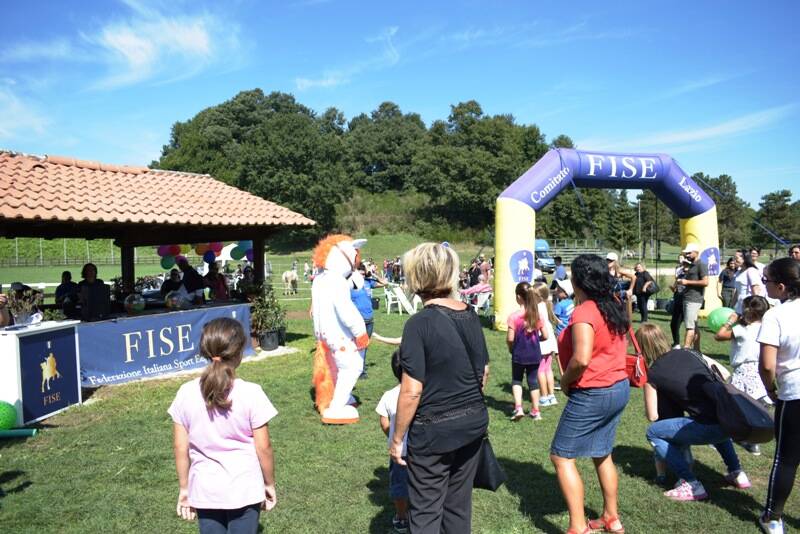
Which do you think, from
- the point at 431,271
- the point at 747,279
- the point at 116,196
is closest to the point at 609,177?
the point at 747,279

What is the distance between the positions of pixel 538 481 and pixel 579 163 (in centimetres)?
944

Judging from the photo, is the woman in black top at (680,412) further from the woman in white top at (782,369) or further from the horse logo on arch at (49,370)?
the horse logo on arch at (49,370)

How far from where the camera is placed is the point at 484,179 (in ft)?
172

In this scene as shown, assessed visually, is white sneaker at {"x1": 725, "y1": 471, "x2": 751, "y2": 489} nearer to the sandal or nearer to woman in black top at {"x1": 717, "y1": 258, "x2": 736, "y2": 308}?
the sandal

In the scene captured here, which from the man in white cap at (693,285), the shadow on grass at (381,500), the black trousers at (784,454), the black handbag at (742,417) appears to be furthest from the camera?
the man in white cap at (693,285)

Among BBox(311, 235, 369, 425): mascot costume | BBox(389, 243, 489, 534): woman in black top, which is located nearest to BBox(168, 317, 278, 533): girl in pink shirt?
BBox(389, 243, 489, 534): woman in black top

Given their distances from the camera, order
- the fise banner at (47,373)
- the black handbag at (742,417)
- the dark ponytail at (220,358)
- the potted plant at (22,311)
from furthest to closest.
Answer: the potted plant at (22,311)
the fise banner at (47,373)
the black handbag at (742,417)
the dark ponytail at (220,358)

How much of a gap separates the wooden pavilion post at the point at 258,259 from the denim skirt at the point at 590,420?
8411 mm

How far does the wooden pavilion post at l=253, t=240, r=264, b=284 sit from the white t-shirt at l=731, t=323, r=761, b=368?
26.8 ft

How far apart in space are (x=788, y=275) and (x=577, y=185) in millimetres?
9702

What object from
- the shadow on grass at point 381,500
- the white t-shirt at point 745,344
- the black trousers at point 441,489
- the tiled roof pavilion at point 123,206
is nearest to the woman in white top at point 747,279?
the white t-shirt at point 745,344

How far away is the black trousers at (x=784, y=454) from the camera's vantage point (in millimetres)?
3273

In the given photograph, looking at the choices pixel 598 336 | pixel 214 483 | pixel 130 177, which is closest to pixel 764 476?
pixel 598 336

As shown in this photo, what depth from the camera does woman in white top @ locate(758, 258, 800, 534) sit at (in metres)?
3.21
